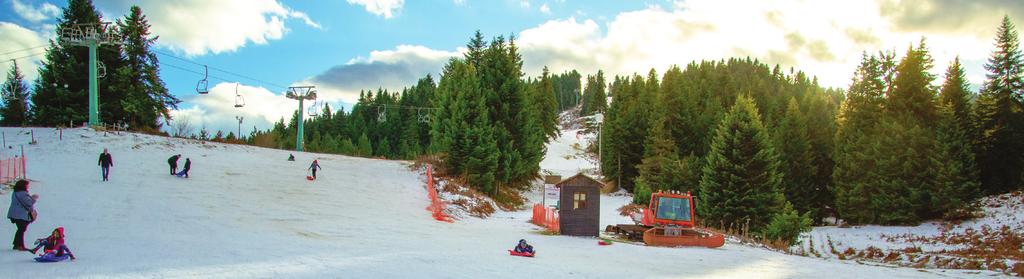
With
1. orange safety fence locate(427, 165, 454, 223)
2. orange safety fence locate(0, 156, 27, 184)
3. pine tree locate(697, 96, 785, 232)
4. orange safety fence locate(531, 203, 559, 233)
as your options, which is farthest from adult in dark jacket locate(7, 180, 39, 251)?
pine tree locate(697, 96, 785, 232)

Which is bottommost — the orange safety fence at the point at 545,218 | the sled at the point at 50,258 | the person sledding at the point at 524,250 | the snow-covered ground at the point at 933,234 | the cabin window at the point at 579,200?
the snow-covered ground at the point at 933,234

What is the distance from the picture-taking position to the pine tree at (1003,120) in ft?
143

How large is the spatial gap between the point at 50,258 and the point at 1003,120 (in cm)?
5783

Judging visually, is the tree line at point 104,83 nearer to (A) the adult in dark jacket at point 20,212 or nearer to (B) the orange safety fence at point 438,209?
(B) the orange safety fence at point 438,209

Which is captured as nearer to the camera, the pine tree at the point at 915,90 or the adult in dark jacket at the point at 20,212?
the adult in dark jacket at the point at 20,212

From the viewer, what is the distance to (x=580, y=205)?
22281 mm

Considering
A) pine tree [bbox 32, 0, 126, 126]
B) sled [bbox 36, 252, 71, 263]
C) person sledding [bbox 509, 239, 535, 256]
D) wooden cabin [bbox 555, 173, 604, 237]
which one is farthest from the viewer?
pine tree [bbox 32, 0, 126, 126]

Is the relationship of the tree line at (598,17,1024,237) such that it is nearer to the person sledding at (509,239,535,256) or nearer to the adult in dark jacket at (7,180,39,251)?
the person sledding at (509,239,535,256)

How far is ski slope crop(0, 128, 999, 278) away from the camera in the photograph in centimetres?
1106

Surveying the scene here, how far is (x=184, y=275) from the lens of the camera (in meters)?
9.45

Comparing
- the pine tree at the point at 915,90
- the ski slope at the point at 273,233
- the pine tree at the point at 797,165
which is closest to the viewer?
the ski slope at the point at 273,233

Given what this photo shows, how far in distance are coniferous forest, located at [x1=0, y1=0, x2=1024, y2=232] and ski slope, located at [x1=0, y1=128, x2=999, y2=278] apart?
33.9ft

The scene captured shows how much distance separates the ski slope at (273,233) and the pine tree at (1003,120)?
37.8 meters

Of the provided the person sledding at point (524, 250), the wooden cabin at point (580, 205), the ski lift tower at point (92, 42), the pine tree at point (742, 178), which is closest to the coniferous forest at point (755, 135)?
the pine tree at point (742, 178)
